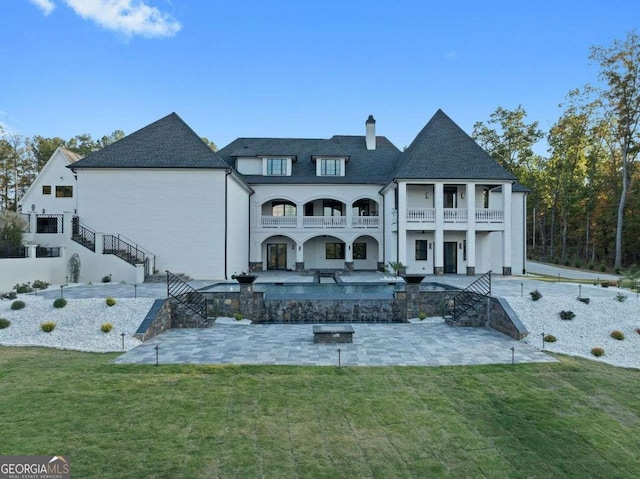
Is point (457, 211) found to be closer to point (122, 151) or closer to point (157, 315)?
point (157, 315)

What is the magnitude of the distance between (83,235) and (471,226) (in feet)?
77.7

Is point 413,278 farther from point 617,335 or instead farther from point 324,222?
point 324,222

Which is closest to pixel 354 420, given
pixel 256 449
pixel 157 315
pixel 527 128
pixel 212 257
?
pixel 256 449

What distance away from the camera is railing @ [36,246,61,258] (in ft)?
60.4

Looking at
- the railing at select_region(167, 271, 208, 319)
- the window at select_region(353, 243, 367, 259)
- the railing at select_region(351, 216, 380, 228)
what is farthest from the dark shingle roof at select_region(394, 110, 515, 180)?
the railing at select_region(167, 271, 208, 319)

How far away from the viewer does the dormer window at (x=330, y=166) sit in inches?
1136

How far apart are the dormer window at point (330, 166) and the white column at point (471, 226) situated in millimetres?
9861

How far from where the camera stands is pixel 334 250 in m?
29.9

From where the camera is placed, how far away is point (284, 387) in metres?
7.87

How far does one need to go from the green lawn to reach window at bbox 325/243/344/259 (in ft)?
68.8

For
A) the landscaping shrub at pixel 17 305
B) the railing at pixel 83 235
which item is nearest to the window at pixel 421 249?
the railing at pixel 83 235

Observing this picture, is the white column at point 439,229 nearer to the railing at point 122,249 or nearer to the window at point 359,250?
the window at point 359,250

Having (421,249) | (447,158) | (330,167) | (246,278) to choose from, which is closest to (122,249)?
(246,278)

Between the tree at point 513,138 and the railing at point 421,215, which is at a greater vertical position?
the tree at point 513,138
